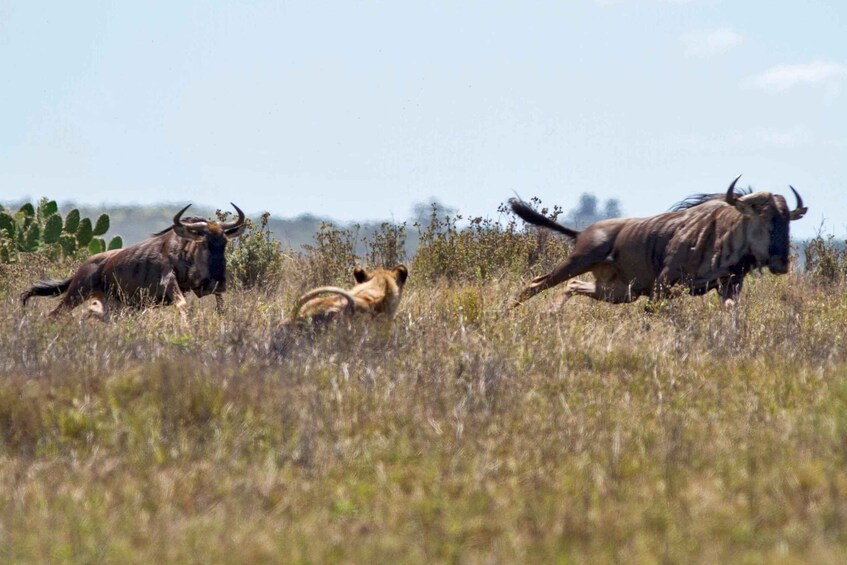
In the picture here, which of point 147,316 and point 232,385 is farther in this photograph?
point 147,316

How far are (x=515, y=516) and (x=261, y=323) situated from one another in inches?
225

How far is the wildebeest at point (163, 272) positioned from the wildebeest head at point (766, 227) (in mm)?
5694

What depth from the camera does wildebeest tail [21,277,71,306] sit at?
1360 cm

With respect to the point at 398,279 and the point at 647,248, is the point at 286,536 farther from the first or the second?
the point at 647,248

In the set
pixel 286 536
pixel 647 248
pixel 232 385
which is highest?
pixel 647 248

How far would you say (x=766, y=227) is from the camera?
461 inches

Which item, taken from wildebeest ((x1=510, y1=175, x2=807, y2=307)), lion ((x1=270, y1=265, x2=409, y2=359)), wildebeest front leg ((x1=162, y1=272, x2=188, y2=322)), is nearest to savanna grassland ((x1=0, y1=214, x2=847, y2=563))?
lion ((x1=270, y1=265, x2=409, y2=359))

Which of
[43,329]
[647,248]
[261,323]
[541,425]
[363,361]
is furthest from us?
[647,248]

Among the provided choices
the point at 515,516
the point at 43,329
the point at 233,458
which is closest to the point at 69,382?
the point at 233,458

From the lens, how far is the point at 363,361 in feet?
26.8

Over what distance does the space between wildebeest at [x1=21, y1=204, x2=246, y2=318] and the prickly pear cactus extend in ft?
13.9

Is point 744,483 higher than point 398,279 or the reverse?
the reverse

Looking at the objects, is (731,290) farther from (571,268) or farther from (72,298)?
(72,298)

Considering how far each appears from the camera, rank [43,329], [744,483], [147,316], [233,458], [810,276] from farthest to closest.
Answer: [810,276], [147,316], [43,329], [233,458], [744,483]
